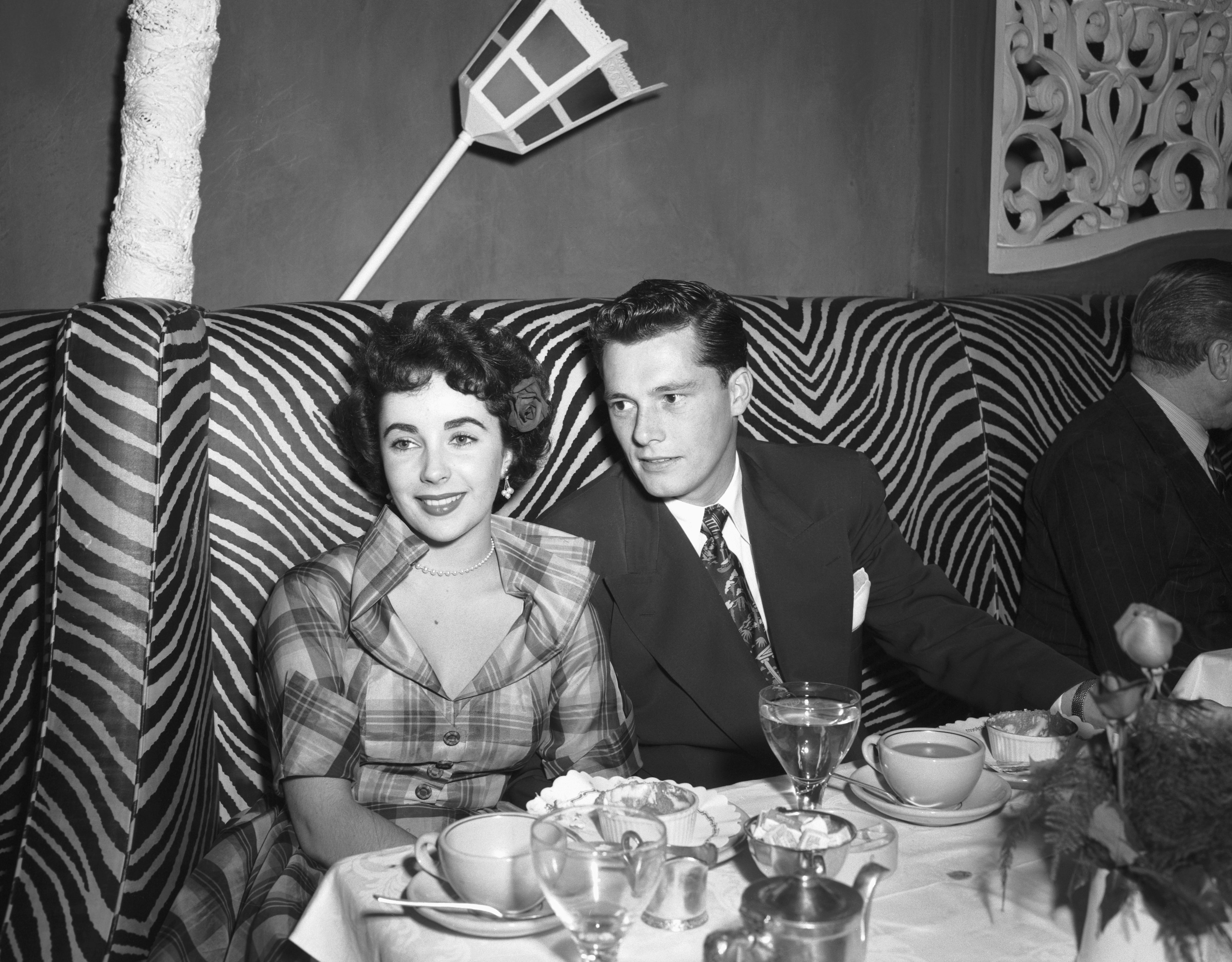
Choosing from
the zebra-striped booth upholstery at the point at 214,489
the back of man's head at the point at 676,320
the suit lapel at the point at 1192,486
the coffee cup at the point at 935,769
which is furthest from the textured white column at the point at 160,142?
the suit lapel at the point at 1192,486

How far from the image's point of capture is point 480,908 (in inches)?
33.8

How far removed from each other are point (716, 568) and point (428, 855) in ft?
3.31

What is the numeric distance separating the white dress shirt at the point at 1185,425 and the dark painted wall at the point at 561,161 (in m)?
0.96

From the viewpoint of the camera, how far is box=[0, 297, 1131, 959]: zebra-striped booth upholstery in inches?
57.0

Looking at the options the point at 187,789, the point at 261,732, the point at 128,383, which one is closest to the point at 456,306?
the point at 128,383

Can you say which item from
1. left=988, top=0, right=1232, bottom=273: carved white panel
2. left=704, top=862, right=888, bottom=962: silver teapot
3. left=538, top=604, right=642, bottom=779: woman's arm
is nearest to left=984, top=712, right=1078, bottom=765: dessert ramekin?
left=704, top=862, right=888, bottom=962: silver teapot

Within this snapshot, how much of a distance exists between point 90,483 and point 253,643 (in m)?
0.45

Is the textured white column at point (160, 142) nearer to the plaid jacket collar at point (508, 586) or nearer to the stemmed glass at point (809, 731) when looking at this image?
the plaid jacket collar at point (508, 586)

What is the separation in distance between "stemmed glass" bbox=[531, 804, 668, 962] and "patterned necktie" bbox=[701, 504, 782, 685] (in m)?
1.10

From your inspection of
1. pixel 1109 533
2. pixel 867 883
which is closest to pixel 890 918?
pixel 867 883

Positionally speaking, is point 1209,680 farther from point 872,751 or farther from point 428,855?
point 428,855

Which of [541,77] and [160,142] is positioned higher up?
[541,77]

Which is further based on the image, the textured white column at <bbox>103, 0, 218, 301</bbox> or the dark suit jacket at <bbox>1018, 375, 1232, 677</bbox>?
the dark suit jacket at <bbox>1018, 375, 1232, 677</bbox>

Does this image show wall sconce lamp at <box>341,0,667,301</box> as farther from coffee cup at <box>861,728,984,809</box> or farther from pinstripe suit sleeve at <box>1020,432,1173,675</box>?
coffee cup at <box>861,728,984,809</box>
